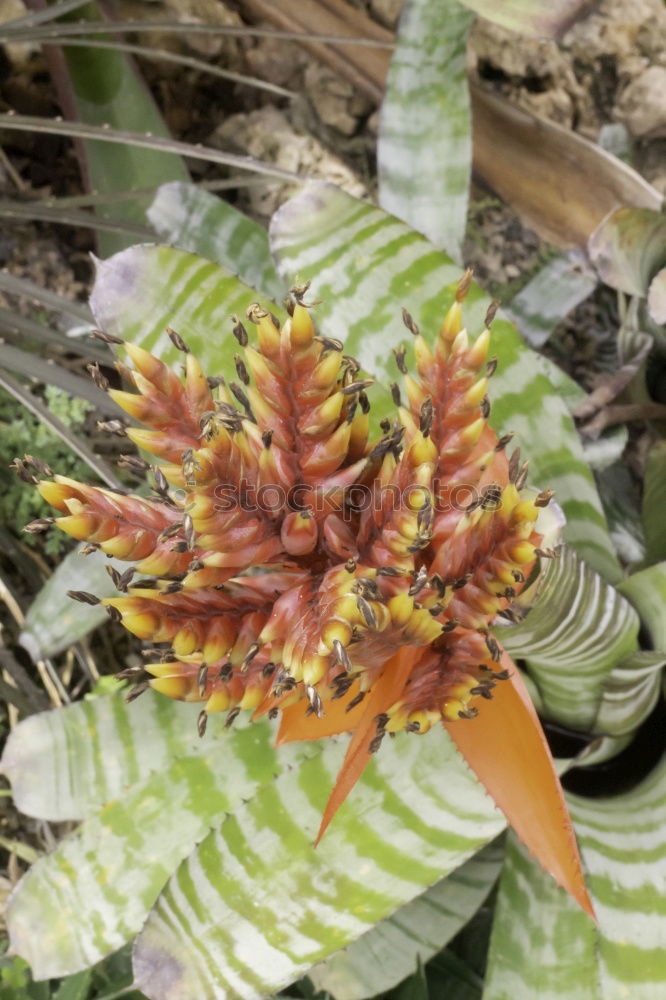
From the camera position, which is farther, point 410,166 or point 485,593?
point 410,166

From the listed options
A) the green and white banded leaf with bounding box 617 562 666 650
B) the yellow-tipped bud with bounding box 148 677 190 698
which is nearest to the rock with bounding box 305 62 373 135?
the green and white banded leaf with bounding box 617 562 666 650

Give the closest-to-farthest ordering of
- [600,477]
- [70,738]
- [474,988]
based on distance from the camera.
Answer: [70,738] < [474,988] < [600,477]

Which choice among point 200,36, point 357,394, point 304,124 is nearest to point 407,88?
point 304,124

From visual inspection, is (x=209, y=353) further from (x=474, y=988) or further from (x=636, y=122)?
(x=636, y=122)

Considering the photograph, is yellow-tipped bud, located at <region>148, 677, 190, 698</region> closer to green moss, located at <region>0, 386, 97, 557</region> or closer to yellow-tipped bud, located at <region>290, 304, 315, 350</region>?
yellow-tipped bud, located at <region>290, 304, 315, 350</region>

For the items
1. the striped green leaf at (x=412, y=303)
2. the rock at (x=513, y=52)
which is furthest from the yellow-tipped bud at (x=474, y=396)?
the rock at (x=513, y=52)
